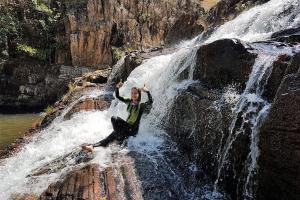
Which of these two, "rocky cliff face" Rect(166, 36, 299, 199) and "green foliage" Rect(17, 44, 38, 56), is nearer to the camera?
"rocky cliff face" Rect(166, 36, 299, 199)

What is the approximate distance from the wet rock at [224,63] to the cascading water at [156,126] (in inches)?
16.7

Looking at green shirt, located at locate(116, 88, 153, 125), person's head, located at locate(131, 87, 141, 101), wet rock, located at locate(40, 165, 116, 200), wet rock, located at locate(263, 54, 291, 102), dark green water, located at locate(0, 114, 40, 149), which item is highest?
wet rock, located at locate(263, 54, 291, 102)

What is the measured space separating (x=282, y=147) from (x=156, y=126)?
5.60m

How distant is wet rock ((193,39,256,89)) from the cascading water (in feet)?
1.40

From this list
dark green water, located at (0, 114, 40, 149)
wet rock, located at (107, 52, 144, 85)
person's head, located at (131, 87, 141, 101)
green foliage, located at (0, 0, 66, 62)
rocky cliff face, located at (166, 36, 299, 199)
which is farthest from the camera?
green foliage, located at (0, 0, 66, 62)

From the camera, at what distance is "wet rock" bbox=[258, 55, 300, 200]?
19.8ft

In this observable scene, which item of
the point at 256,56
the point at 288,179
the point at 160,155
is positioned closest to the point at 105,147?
the point at 160,155

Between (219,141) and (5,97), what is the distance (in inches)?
1120

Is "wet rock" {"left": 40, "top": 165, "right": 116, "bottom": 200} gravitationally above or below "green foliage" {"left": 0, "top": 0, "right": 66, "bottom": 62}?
below

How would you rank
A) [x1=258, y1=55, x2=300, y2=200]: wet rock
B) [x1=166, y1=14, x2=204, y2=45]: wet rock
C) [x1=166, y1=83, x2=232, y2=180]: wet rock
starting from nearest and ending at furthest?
[x1=258, y1=55, x2=300, y2=200]: wet rock < [x1=166, y1=83, x2=232, y2=180]: wet rock < [x1=166, y1=14, x2=204, y2=45]: wet rock

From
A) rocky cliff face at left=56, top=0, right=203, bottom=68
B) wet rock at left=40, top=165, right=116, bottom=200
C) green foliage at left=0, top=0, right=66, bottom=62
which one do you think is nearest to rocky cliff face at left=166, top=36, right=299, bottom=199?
wet rock at left=40, top=165, right=116, bottom=200

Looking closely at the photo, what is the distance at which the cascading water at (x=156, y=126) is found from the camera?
8.12 metres

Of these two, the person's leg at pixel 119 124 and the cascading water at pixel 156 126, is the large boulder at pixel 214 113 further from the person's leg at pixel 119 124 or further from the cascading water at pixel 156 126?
the person's leg at pixel 119 124

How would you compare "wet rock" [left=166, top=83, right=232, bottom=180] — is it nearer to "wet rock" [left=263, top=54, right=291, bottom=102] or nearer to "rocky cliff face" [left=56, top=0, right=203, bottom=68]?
"wet rock" [left=263, top=54, right=291, bottom=102]
